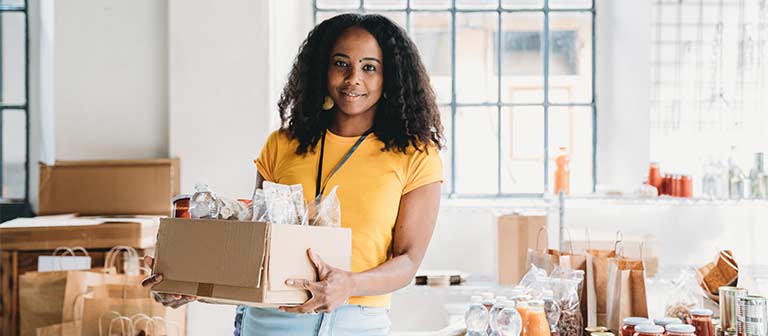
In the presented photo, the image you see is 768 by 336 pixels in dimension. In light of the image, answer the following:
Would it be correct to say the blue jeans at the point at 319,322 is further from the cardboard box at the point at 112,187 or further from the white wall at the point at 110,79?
the white wall at the point at 110,79

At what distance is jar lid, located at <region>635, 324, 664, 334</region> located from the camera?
2.28 m

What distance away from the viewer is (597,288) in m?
2.69

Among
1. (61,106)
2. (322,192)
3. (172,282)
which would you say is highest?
(61,106)

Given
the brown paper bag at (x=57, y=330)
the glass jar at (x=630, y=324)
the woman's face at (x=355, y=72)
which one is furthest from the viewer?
the brown paper bag at (x=57, y=330)

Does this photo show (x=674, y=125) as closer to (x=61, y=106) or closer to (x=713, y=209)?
(x=713, y=209)

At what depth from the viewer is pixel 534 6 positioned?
14.2 feet

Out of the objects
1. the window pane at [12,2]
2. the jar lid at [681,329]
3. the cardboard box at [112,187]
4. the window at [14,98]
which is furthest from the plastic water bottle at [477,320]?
the window pane at [12,2]

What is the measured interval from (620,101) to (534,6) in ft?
2.03

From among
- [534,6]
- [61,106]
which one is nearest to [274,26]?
[61,106]

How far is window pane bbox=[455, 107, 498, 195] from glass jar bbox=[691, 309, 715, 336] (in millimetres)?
1894

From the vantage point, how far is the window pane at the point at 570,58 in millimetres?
4332

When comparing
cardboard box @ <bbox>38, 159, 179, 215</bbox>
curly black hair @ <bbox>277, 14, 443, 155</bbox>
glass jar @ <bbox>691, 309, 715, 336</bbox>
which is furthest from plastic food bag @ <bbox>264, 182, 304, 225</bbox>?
cardboard box @ <bbox>38, 159, 179, 215</bbox>

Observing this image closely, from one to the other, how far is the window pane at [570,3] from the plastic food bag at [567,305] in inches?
82.3

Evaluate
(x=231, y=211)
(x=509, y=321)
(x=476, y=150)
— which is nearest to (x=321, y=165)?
(x=231, y=211)
